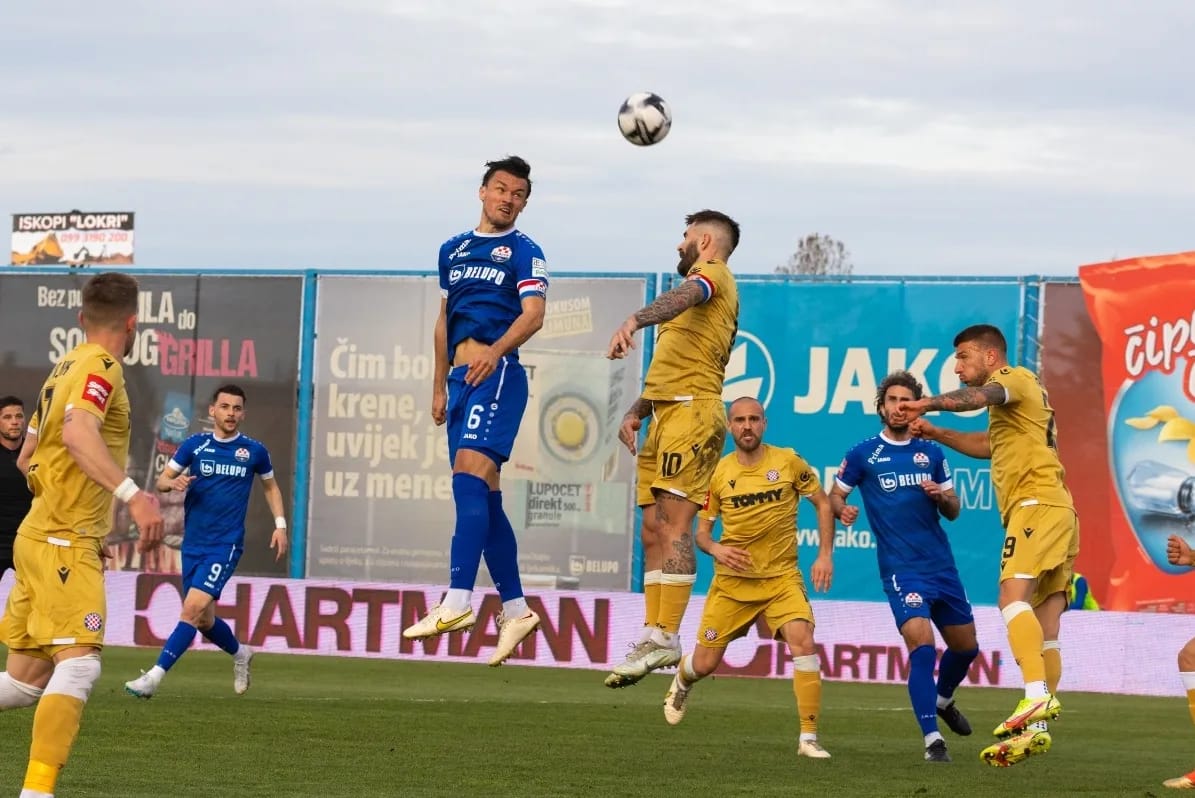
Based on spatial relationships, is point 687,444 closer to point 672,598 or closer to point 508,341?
point 672,598

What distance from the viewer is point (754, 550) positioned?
12.4 meters

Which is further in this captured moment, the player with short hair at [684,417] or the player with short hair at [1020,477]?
the player with short hair at [684,417]

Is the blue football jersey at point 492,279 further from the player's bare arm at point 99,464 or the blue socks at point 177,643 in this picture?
the blue socks at point 177,643

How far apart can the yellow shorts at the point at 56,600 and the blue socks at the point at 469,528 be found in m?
2.35

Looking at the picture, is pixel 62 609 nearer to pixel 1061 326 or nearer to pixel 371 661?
pixel 371 661

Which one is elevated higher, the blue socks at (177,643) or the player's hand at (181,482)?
the player's hand at (181,482)

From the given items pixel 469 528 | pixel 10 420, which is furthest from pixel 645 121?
pixel 10 420

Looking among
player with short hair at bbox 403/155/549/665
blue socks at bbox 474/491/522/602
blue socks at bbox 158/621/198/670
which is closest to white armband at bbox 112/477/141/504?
player with short hair at bbox 403/155/549/665

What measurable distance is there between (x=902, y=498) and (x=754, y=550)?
1075 millimetres

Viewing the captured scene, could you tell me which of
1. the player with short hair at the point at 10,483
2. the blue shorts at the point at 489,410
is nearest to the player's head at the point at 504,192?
the blue shorts at the point at 489,410

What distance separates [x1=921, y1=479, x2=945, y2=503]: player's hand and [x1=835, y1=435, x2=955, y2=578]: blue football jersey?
6 centimetres

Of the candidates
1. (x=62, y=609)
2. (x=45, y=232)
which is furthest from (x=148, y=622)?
(x=45, y=232)

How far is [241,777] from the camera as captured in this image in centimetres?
977

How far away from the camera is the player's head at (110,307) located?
786cm
